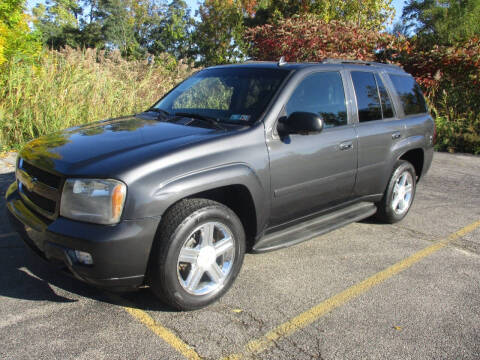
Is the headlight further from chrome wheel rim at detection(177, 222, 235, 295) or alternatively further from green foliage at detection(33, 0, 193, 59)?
green foliage at detection(33, 0, 193, 59)

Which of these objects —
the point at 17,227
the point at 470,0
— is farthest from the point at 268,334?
the point at 470,0

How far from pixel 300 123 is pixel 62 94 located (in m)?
5.81

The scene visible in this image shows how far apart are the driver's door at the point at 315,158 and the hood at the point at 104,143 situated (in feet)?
2.27

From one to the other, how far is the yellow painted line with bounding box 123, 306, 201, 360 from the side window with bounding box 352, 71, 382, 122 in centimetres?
275

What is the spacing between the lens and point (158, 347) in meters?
2.63

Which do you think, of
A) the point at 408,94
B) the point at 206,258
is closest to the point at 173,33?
the point at 408,94

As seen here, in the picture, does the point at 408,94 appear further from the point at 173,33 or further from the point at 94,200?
the point at 173,33

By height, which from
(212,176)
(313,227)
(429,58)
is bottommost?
(313,227)

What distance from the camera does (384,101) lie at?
4.71m

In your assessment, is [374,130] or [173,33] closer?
[374,130]

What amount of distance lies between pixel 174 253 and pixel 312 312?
Answer: 1.11m

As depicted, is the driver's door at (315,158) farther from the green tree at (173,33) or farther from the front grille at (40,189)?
the green tree at (173,33)

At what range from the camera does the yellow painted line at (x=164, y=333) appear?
8.50ft

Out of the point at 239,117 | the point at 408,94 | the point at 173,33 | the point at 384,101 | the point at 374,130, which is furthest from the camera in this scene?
the point at 173,33
